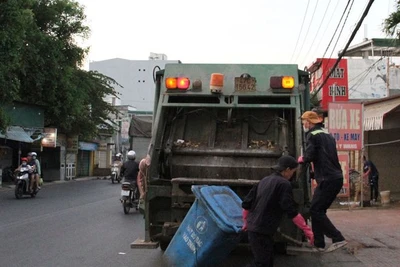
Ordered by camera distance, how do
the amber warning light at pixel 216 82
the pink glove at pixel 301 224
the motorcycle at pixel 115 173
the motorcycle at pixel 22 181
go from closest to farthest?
the pink glove at pixel 301 224 → the amber warning light at pixel 216 82 → the motorcycle at pixel 22 181 → the motorcycle at pixel 115 173

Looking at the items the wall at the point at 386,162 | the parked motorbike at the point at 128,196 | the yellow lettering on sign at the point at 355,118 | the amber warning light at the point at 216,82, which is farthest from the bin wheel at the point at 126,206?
the wall at the point at 386,162

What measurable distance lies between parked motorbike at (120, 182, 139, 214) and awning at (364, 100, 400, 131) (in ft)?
22.1

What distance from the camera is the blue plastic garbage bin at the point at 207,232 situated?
4539mm

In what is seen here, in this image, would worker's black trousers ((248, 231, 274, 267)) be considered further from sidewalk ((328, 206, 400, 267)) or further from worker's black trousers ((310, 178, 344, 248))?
sidewalk ((328, 206, 400, 267))

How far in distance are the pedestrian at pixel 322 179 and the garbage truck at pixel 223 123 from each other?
0.45 metres

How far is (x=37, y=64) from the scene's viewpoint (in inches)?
943

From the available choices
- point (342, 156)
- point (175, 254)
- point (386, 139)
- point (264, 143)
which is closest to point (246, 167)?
point (264, 143)

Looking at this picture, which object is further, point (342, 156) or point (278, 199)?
point (342, 156)

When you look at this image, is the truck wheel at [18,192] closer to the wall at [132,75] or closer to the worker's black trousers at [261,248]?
the worker's black trousers at [261,248]

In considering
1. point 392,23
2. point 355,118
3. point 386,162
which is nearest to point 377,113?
point 355,118

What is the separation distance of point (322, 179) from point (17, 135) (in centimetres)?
2046

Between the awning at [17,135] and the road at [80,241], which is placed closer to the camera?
the road at [80,241]

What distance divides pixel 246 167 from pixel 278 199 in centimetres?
221

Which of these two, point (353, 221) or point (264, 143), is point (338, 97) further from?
point (264, 143)
